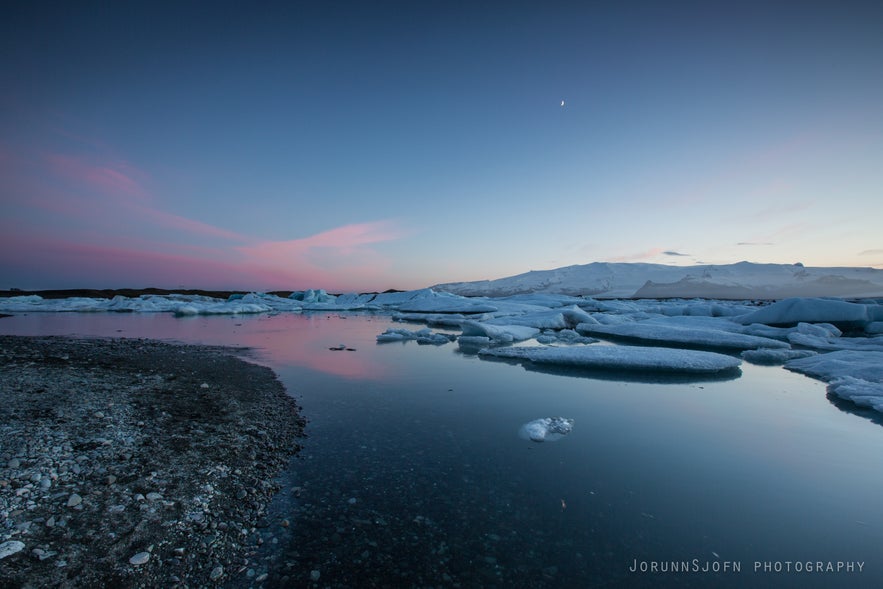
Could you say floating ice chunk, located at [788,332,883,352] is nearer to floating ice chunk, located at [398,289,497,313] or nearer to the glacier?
the glacier

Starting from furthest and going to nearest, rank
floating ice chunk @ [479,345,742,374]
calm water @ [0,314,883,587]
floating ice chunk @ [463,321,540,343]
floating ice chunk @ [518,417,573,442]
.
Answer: floating ice chunk @ [463,321,540,343] → floating ice chunk @ [479,345,742,374] → floating ice chunk @ [518,417,573,442] → calm water @ [0,314,883,587]

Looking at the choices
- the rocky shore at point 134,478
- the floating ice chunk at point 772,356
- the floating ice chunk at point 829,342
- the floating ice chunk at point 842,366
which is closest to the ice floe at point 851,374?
the floating ice chunk at point 842,366

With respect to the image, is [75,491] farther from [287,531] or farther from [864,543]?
[864,543]

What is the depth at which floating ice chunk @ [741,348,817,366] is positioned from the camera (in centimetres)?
995

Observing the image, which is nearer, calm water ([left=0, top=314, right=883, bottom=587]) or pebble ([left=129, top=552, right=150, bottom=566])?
pebble ([left=129, top=552, right=150, bottom=566])

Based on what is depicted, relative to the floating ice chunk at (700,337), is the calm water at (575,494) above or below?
below

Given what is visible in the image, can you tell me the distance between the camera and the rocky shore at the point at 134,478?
1.99 metres

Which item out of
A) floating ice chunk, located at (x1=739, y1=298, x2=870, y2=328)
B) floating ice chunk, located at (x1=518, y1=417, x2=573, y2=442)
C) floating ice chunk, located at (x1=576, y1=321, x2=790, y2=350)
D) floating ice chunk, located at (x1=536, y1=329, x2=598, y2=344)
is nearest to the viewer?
floating ice chunk, located at (x1=518, y1=417, x2=573, y2=442)

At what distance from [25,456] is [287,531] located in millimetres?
2228

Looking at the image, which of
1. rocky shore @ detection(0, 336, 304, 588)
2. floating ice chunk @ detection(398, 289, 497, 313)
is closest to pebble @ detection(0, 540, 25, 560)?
rocky shore @ detection(0, 336, 304, 588)

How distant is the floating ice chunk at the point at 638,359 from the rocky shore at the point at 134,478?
578 centimetres

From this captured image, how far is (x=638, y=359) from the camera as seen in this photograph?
8.00 meters

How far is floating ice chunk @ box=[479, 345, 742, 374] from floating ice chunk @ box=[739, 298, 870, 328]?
9.81 meters

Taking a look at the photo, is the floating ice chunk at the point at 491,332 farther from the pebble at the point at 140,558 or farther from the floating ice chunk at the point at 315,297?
the floating ice chunk at the point at 315,297
